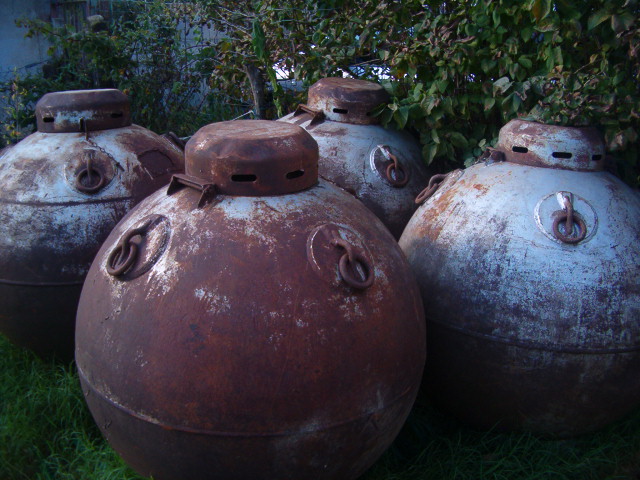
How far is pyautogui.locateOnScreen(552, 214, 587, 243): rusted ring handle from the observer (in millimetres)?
2604

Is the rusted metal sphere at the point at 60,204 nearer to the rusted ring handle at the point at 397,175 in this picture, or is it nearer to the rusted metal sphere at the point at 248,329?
the rusted metal sphere at the point at 248,329

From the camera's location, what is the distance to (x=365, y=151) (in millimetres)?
3934

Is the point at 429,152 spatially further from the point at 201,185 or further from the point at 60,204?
the point at 60,204

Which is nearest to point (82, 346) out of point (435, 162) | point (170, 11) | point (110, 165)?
point (110, 165)

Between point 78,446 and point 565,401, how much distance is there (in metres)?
2.25

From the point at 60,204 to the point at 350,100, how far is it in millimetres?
1911

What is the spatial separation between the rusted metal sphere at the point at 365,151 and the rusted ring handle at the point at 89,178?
4.33 ft

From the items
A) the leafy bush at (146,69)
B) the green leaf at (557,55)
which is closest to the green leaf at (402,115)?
the green leaf at (557,55)

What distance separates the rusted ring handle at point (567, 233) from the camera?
260 centimetres

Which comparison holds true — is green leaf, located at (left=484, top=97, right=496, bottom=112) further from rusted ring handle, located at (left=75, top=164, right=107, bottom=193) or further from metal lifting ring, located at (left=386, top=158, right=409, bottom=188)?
rusted ring handle, located at (left=75, top=164, right=107, bottom=193)

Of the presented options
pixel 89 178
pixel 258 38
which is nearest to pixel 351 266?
pixel 89 178

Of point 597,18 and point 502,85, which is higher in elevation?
point 597,18

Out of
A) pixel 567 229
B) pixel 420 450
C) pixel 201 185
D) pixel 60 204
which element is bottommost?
pixel 420 450

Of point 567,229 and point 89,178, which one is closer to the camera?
point 567,229
